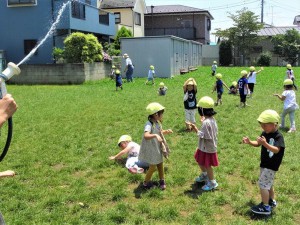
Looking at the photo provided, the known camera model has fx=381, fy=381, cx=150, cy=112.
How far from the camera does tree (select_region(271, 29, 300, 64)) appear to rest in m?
43.1

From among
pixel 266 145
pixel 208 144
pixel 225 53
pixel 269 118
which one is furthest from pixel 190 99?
pixel 225 53

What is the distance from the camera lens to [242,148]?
27.4 feet

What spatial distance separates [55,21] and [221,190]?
21.5 metres

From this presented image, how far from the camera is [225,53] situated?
44.3 meters

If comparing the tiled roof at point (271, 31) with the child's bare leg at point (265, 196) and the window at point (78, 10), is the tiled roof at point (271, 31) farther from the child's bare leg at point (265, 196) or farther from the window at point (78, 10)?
the child's bare leg at point (265, 196)

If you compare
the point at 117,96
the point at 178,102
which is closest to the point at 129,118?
the point at 178,102

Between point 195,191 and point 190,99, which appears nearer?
point 195,191

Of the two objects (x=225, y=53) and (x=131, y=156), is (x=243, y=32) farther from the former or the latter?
(x=131, y=156)

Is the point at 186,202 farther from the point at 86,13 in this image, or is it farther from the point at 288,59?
the point at 288,59

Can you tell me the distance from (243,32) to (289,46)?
5.42 meters

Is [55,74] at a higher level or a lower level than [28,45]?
lower

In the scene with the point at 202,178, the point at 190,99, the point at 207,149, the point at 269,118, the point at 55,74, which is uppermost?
the point at 55,74

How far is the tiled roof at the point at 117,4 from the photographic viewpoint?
1539 inches

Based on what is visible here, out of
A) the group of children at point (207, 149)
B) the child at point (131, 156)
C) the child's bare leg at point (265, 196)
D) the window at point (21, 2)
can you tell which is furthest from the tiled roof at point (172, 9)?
the child's bare leg at point (265, 196)
